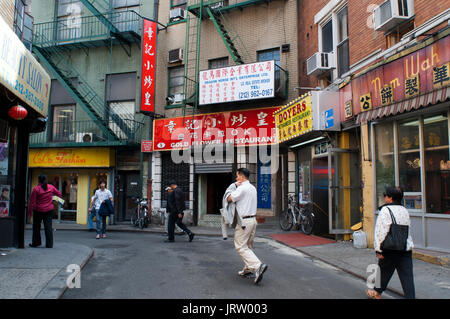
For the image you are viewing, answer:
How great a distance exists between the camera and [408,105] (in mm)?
7902

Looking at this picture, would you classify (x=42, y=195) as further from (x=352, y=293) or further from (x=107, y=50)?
(x=107, y=50)

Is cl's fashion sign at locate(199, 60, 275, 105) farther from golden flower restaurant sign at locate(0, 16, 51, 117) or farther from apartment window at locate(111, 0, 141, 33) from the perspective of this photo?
golden flower restaurant sign at locate(0, 16, 51, 117)

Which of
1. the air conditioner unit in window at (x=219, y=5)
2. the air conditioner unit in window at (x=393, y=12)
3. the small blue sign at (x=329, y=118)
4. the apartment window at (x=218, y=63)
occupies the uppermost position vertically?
the air conditioner unit in window at (x=219, y=5)

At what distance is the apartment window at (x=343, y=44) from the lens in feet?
38.3

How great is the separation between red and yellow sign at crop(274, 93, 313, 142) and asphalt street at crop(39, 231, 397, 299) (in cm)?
383

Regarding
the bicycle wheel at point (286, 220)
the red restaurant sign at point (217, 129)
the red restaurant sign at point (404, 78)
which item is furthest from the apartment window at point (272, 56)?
the bicycle wheel at point (286, 220)

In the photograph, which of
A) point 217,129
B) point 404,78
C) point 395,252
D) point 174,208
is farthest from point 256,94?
point 395,252

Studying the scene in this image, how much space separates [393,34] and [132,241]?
9.01 metres

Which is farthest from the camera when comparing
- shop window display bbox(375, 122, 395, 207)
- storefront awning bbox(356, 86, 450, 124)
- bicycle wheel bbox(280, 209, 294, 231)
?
bicycle wheel bbox(280, 209, 294, 231)

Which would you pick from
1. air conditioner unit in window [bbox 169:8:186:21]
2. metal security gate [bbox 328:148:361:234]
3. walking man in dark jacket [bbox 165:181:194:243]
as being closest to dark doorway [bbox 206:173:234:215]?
walking man in dark jacket [bbox 165:181:194:243]

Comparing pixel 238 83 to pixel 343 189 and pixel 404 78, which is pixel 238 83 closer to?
pixel 343 189

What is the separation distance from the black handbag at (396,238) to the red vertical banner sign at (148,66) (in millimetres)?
13193

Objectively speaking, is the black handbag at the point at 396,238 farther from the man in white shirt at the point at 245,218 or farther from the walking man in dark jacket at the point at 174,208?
the walking man in dark jacket at the point at 174,208

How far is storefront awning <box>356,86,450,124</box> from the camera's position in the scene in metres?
6.96
